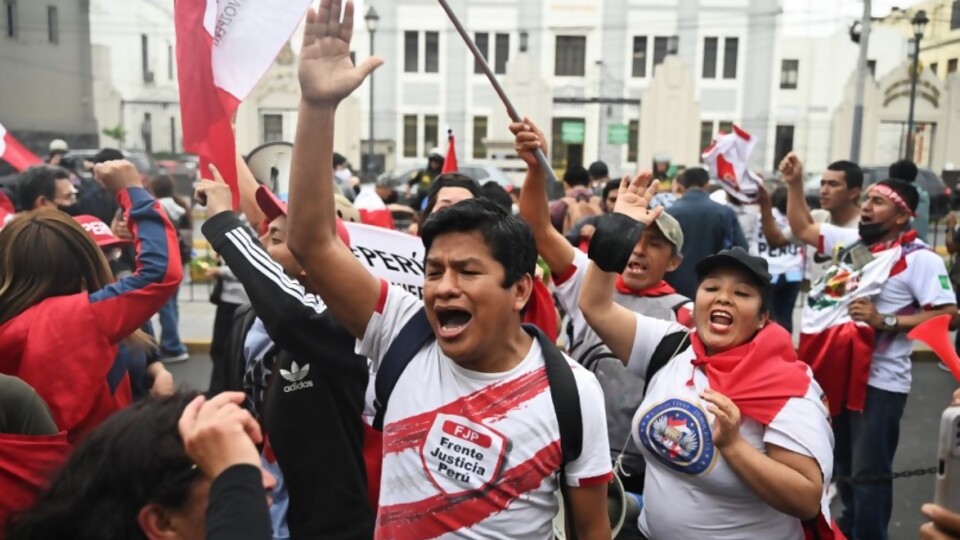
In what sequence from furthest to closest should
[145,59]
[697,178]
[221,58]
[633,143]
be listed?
[633,143], [145,59], [697,178], [221,58]

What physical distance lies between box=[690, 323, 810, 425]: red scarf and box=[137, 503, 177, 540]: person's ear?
1542mm

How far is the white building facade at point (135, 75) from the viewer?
102 ft

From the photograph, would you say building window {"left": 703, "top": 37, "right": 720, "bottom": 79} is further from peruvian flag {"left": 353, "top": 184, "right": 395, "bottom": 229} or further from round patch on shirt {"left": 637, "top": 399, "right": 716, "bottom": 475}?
round patch on shirt {"left": 637, "top": 399, "right": 716, "bottom": 475}

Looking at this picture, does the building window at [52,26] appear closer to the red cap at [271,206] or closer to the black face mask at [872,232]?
the red cap at [271,206]

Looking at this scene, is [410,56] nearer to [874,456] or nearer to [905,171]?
[905,171]

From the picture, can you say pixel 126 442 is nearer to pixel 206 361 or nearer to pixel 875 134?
pixel 206 361

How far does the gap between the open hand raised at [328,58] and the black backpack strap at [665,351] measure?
4.42ft

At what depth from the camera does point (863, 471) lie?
386 centimetres

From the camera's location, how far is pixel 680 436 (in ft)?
7.58

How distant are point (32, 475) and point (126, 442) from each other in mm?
688

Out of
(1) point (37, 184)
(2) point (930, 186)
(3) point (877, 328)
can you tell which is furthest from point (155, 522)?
(2) point (930, 186)

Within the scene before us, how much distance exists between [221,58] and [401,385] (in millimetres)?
1301

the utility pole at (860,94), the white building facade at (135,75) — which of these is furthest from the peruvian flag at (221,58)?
the white building facade at (135,75)

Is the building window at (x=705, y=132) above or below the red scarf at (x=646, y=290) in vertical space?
above
